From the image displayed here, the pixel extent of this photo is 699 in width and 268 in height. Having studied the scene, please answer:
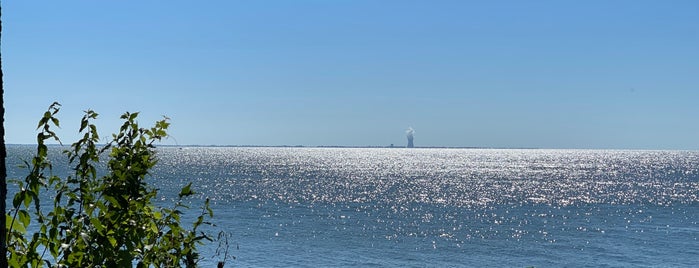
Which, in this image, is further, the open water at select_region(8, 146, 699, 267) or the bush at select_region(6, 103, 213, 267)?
the open water at select_region(8, 146, 699, 267)

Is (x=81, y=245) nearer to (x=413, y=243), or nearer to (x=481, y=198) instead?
(x=413, y=243)

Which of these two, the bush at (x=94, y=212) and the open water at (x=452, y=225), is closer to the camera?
the bush at (x=94, y=212)

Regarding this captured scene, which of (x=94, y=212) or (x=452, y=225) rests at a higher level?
(x=94, y=212)

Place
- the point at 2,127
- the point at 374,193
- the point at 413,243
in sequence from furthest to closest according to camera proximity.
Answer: the point at 374,193 < the point at 413,243 < the point at 2,127

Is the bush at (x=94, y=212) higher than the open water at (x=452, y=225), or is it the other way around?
the bush at (x=94, y=212)

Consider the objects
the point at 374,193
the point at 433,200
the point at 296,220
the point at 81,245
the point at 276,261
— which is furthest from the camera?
the point at 374,193

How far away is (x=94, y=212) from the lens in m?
5.14

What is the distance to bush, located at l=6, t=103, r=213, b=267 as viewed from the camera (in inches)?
174

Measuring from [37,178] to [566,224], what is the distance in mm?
101118

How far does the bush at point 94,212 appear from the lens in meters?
4.43

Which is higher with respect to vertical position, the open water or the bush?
the bush

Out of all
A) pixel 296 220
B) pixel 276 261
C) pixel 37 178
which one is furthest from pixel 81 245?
pixel 296 220

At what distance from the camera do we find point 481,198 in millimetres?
135125

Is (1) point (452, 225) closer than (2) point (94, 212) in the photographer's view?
No
